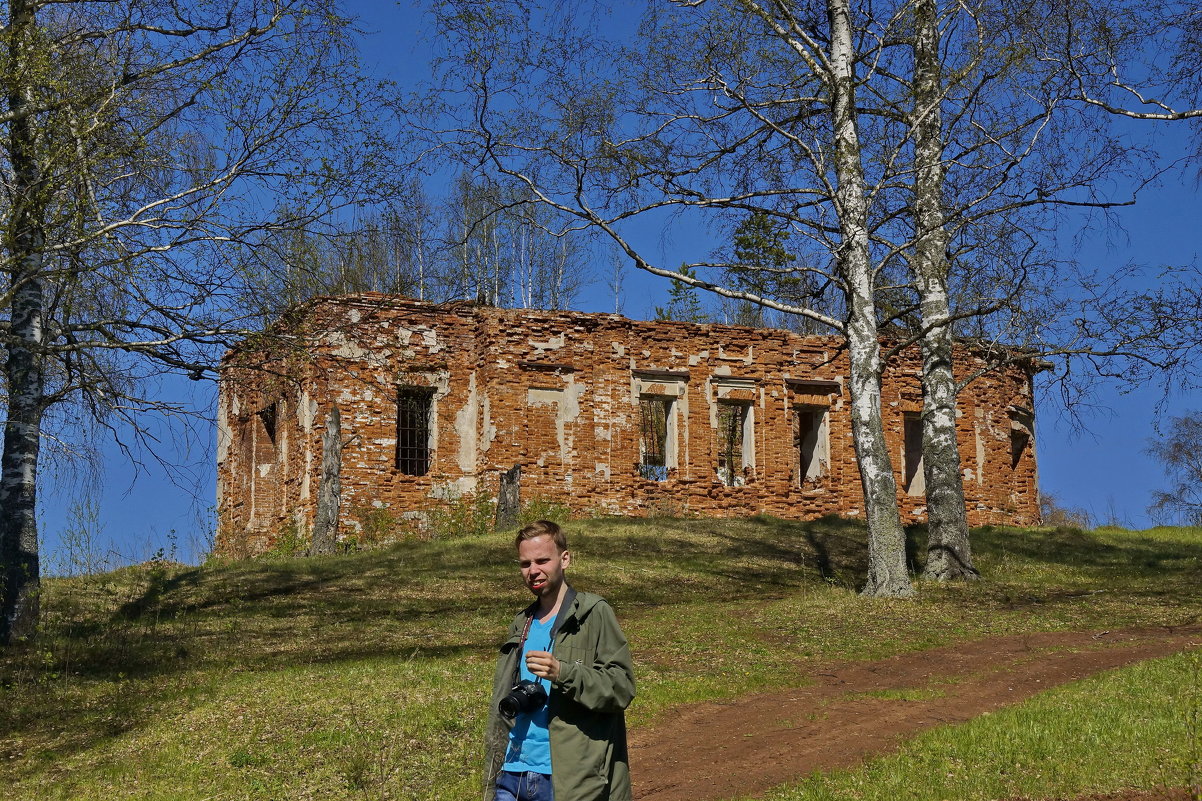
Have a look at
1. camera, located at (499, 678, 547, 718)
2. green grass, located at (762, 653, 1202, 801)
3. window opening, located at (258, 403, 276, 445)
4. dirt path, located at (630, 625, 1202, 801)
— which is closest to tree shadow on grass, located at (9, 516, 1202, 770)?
dirt path, located at (630, 625, 1202, 801)

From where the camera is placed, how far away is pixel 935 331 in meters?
17.3

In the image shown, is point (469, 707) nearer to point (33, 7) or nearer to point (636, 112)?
point (33, 7)

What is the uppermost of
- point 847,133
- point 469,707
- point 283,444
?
point 847,133

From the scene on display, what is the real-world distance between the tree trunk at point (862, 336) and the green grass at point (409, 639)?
708 mm

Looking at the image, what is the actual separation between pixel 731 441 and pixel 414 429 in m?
8.22

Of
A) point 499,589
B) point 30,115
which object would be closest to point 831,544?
point 499,589

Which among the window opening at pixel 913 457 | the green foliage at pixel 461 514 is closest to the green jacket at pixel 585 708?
the green foliage at pixel 461 514

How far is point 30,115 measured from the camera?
11.5 meters

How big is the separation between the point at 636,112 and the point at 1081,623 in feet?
28.5

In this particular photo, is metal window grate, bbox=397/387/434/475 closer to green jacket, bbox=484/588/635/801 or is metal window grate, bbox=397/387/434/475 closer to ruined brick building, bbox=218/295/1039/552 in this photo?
ruined brick building, bbox=218/295/1039/552

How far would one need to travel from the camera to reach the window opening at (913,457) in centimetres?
3097

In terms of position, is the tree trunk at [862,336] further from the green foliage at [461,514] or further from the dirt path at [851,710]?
the green foliage at [461,514]

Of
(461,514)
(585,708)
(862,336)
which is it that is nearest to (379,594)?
(862,336)

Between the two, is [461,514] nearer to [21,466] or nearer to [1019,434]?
[21,466]
